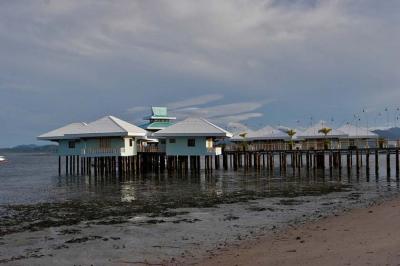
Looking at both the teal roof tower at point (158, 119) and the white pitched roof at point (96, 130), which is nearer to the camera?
the white pitched roof at point (96, 130)

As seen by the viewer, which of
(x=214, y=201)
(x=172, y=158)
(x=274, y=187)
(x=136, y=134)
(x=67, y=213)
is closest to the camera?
(x=67, y=213)

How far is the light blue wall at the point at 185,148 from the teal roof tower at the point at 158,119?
11.6 meters

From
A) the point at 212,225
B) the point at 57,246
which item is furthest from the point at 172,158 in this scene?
the point at 57,246

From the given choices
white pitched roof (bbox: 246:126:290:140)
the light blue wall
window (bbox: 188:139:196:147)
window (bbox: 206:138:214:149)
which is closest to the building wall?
the light blue wall

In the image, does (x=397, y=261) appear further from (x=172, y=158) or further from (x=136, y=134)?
(x=172, y=158)

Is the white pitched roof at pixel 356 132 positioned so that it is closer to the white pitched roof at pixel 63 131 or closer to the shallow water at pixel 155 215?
the shallow water at pixel 155 215

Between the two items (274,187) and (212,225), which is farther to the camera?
(274,187)

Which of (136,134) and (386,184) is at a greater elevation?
(136,134)

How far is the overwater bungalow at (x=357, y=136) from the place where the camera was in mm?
46250

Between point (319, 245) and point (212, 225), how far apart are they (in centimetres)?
539

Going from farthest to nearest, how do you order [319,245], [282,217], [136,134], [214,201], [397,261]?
[136,134] → [214,201] → [282,217] → [319,245] → [397,261]

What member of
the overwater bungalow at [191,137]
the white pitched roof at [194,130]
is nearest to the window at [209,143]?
the overwater bungalow at [191,137]

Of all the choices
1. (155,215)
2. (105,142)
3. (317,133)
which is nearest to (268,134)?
(317,133)

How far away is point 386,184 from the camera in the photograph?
99.3 ft
